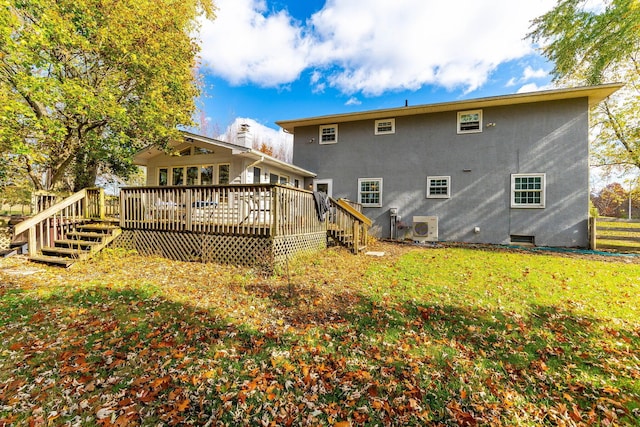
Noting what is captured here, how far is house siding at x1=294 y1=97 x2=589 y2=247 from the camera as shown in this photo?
1073 cm

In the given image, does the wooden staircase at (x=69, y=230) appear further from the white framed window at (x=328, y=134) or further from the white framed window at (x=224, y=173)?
the white framed window at (x=328, y=134)

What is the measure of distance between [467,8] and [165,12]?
10.6 metres

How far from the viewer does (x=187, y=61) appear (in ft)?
38.3

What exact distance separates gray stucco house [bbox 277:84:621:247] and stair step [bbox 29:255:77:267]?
8.64 meters

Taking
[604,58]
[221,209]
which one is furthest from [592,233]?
[221,209]

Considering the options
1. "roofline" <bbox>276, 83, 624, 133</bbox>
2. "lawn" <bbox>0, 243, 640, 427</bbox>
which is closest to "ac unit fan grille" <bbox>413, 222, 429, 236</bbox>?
"roofline" <bbox>276, 83, 624, 133</bbox>

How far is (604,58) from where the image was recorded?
12.7m

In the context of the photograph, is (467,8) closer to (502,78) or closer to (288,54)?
(502,78)

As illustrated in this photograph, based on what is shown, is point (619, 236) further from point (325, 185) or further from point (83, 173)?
point (83, 173)

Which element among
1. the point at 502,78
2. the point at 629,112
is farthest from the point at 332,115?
the point at 629,112

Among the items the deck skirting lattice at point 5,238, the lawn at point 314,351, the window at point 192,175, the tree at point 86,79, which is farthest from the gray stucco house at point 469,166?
the deck skirting lattice at point 5,238

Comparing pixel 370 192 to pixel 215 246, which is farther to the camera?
pixel 370 192

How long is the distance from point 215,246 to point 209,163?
5088 millimetres

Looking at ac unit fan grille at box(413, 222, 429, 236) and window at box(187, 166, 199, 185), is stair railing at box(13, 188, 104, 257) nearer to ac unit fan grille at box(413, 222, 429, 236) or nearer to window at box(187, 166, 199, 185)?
window at box(187, 166, 199, 185)
